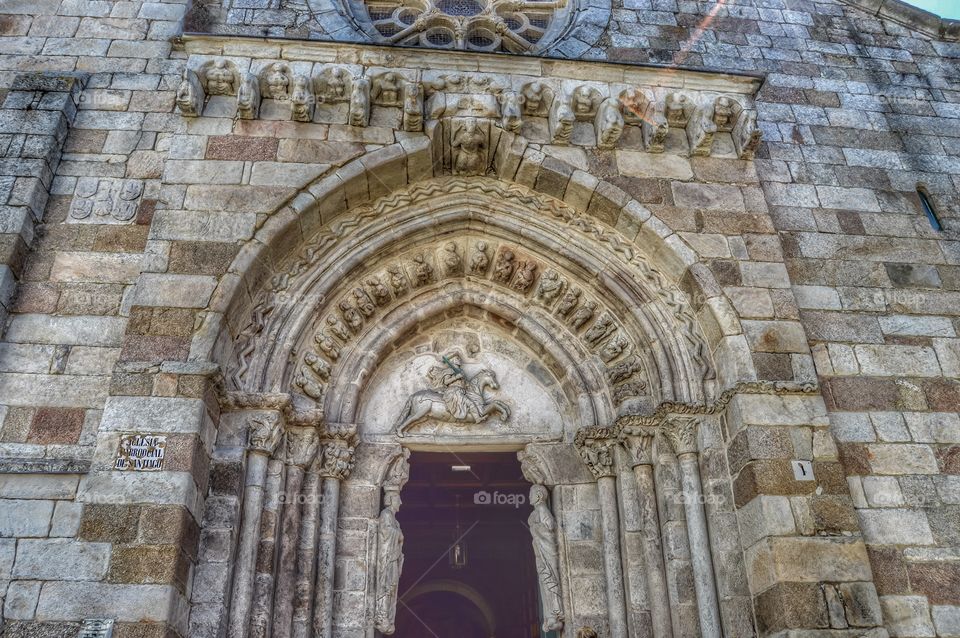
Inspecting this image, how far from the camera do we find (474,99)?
6.33 metres

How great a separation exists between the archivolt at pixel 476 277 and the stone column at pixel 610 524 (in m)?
0.32

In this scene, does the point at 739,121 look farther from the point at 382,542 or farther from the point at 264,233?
the point at 382,542

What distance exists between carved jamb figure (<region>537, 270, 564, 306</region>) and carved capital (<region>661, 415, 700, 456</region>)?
4.81 feet

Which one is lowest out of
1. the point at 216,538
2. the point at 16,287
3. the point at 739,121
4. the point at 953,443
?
the point at 216,538

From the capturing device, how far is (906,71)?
25.5 feet

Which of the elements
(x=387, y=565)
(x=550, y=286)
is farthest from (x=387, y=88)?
(x=387, y=565)

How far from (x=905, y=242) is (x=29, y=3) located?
26.3 feet

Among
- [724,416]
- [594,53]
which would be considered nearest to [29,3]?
[594,53]

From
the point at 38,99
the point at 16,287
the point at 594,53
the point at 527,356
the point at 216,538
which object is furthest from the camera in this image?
the point at 594,53

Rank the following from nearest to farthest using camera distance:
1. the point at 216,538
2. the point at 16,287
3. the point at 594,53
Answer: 1. the point at 216,538
2. the point at 16,287
3. the point at 594,53

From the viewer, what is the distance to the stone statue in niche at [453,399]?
20.5 feet

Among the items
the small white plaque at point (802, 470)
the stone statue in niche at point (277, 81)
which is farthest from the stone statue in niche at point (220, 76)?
the small white plaque at point (802, 470)

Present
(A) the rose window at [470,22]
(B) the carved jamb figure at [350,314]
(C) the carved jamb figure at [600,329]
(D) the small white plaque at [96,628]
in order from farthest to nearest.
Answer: (A) the rose window at [470,22]
(C) the carved jamb figure at [600,329]
(B) the carved jamb figure at [350,314]
(D) the small white plaque at [96,628]

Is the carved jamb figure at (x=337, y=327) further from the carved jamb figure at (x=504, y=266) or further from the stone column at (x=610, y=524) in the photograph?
the stone column at (x=610, y=524)
